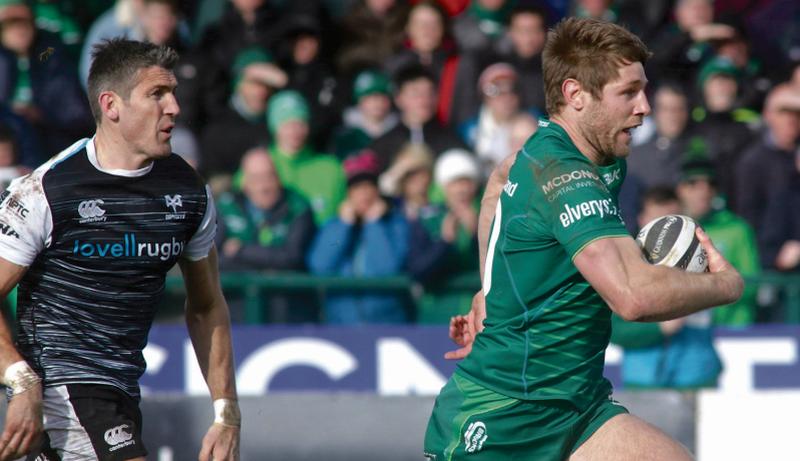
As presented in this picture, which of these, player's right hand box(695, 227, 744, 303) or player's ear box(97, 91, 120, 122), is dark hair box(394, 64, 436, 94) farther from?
player's right hand box(695, 227, 744, 303)

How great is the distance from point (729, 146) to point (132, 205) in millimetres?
6349

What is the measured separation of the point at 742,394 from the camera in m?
7.34

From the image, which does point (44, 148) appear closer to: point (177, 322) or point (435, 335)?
point (177, 322)

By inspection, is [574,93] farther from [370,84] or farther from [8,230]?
[370,84]

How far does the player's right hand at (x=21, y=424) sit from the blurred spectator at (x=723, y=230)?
228 inches

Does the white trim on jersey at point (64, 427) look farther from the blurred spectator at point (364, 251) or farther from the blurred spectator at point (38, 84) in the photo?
the blurred spectator at point (38, 84)

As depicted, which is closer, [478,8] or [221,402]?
[221,402]

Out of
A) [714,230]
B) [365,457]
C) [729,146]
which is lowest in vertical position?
[365,457]

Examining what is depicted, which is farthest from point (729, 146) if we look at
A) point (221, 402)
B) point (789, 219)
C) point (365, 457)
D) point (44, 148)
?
point (221, 402)

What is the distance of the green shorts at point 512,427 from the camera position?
4.74 m

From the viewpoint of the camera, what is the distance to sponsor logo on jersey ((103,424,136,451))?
4.95 meters

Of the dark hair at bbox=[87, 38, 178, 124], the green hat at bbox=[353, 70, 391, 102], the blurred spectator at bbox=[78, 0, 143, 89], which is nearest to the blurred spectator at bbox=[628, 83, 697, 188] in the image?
the green hat at bbox=[353, 70, 391, 102]

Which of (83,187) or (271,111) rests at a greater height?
(271,111)

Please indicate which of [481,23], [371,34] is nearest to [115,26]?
[371,34]
